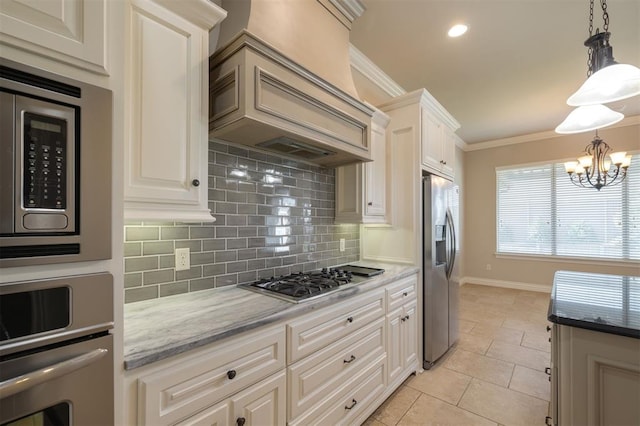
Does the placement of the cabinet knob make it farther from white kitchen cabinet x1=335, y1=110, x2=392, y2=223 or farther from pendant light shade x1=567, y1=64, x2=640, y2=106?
pendant light shade x1=567, y1=64, x2=640, y2=106

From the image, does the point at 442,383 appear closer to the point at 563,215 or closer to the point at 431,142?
the point at 431,142

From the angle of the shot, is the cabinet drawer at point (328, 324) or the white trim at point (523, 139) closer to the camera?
the cabinet drawer at point (328, 324)

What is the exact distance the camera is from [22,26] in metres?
0.69

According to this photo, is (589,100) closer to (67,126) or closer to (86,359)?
(67,126)

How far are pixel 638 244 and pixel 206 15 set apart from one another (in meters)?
6.37

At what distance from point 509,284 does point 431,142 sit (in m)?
4.23

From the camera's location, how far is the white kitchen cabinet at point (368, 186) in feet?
7.94

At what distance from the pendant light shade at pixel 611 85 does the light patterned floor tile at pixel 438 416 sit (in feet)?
6.84

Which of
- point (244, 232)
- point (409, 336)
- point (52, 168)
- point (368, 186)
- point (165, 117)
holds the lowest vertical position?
point (409, 336)

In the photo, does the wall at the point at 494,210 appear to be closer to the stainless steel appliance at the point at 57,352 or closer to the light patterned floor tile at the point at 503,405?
the light patterned floor tile at the point at 503,405

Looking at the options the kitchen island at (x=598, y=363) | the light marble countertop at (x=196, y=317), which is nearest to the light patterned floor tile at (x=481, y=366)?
the kitchen island at (x=598, y=363)

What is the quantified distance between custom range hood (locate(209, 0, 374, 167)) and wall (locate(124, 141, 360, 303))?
0.65 ft

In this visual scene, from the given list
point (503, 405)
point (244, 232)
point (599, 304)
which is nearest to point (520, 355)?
point (503, 405)

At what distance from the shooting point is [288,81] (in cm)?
149
